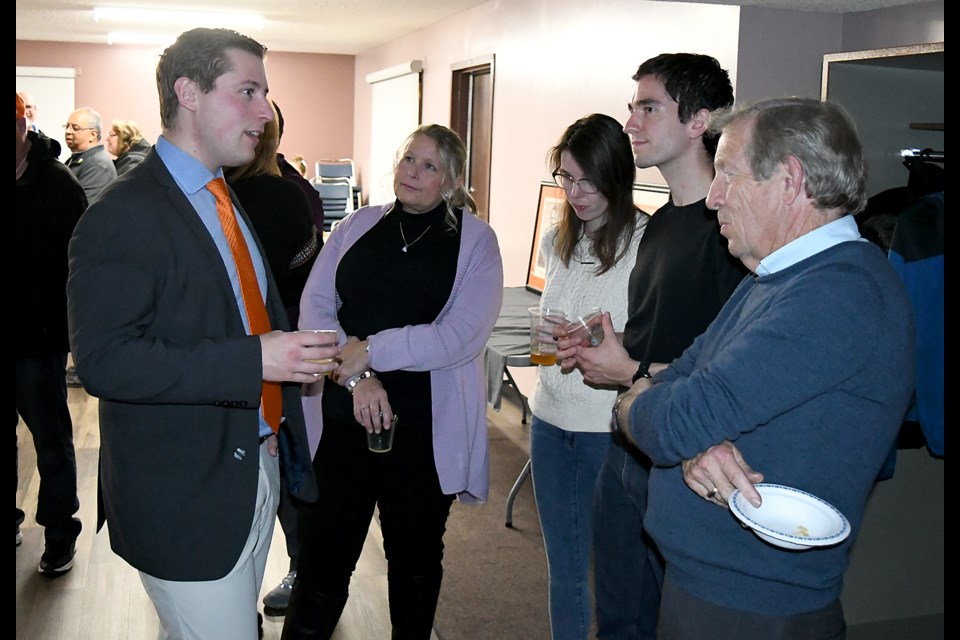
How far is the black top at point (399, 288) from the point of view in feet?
7.63

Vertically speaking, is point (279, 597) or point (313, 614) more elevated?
point (313, 614)

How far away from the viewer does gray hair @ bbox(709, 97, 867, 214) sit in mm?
1348

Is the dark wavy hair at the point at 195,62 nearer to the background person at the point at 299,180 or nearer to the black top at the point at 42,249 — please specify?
the background person at the point at 299,180

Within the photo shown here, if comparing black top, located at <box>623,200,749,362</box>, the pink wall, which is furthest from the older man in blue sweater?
the pink wall

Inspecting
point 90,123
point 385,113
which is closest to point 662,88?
point 90,123

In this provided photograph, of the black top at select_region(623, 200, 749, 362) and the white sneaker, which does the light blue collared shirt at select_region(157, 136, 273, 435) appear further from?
the white sneaker

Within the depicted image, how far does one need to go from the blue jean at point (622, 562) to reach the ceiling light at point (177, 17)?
717 cm

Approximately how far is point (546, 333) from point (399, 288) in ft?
1.49

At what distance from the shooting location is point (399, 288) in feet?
7.68

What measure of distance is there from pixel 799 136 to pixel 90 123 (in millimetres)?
5690

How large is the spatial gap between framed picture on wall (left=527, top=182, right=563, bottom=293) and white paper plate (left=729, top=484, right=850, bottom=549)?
367 centimetres

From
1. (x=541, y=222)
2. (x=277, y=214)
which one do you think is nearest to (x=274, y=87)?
(x=541, y=222)

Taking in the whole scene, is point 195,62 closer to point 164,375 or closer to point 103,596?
point 164,375

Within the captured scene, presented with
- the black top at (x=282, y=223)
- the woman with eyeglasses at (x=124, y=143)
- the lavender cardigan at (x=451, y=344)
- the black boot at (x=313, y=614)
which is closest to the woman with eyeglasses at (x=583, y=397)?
the lavender cardigan at (x=451, y=344)
